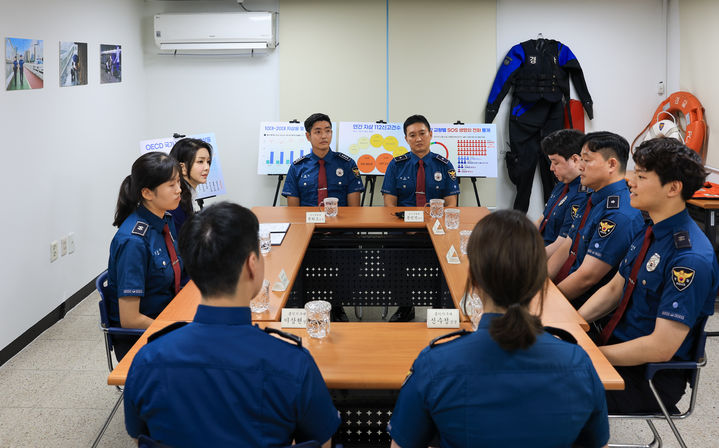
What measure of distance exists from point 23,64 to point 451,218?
2.91m

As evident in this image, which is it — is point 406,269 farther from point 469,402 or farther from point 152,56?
point 152,56

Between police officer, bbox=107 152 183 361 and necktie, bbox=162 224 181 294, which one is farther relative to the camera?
necktie, bbox=162 224 181 294

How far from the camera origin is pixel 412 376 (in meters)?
1.44

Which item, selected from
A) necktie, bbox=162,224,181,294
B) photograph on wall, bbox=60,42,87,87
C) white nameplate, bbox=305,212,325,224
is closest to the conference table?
necktie, bbox=162,224,181,294

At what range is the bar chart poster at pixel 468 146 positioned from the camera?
6309mm

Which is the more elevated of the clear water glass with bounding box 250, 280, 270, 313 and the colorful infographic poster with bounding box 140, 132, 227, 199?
the colorful infographic poster with bounding box 140, 132, 227, 199

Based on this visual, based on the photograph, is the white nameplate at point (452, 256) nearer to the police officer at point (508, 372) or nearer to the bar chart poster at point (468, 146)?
the police officer at point (508, 372)

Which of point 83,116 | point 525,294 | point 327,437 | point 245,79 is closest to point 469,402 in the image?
point 525,294

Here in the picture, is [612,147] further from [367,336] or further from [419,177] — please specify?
[419,177]

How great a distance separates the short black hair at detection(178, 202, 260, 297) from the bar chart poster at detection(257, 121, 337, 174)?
15.8 feet

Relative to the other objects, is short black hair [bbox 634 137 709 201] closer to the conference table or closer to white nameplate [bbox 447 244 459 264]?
the conference table

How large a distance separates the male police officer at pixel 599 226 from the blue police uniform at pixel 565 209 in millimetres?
206

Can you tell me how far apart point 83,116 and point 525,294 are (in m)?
4.54

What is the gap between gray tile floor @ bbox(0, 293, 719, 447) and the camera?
3049 mm
